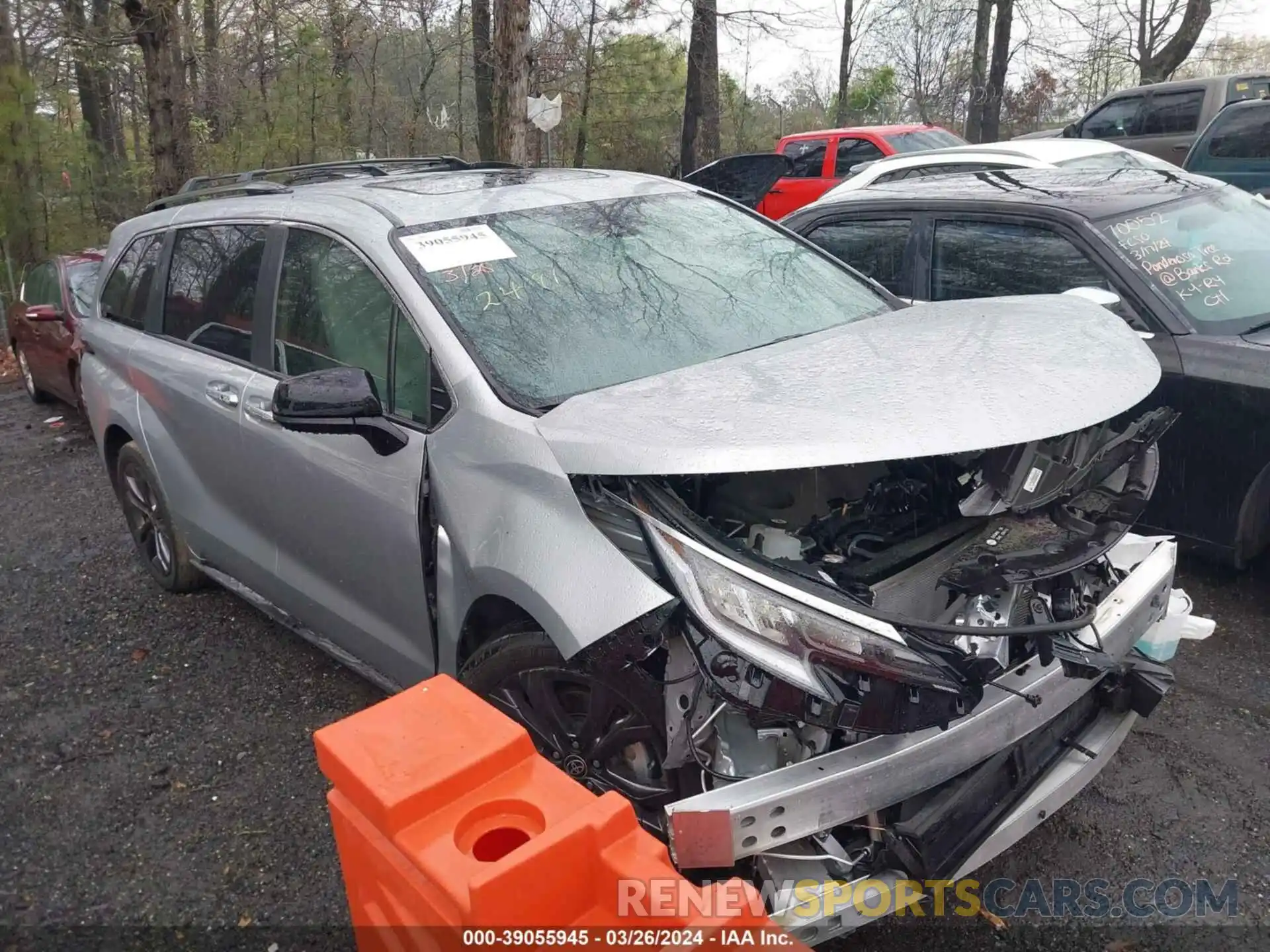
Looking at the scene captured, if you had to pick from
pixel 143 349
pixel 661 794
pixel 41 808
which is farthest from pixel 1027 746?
pixel 143 349

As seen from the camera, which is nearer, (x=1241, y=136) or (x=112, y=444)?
(x=112, y=444)

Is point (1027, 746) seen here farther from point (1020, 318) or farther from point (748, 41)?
Answer: point (748, 41)

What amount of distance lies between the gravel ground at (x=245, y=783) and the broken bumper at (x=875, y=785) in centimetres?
52

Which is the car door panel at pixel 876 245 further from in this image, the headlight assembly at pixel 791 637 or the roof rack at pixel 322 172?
the headlight assembly at pixel 791 637

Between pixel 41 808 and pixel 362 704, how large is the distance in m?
1.06

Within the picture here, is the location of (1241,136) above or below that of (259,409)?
above

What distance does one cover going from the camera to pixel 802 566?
Result: 7.38 feet

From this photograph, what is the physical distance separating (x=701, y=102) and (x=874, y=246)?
1248 centimetres

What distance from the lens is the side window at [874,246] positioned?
4.95 meters

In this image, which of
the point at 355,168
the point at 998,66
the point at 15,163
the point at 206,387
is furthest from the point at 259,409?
the point at 998,66

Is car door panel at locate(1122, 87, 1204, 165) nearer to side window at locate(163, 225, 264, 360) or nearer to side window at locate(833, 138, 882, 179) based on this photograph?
side window at locate(833, 138, 882, 179)

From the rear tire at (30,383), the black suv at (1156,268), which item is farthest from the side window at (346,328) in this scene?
the rear tire at (30,383)

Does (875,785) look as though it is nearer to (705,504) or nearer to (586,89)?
(705,504)

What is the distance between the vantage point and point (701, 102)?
16.5 m
